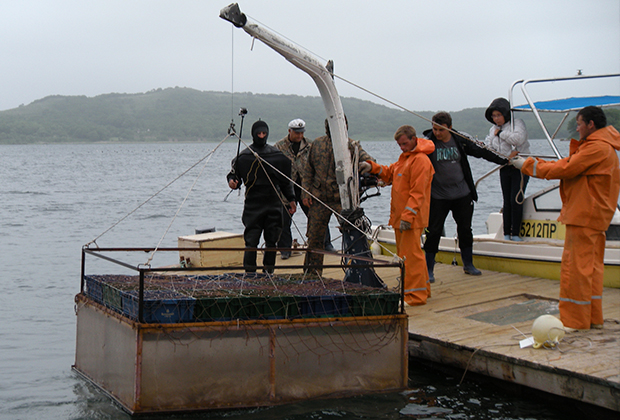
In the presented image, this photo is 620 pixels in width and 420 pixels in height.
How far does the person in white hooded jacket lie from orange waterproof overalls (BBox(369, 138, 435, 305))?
1.50 metres

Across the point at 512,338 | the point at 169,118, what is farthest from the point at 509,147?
the point at 169,118

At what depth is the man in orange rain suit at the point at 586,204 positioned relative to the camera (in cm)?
601

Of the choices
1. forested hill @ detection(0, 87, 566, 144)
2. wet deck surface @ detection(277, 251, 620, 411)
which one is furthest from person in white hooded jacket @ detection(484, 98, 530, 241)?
forested hill @ detection(0, 87, 566, 144)

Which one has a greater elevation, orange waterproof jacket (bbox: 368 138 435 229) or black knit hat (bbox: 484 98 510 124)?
black knit hat (bbox: 484 98 510 124)

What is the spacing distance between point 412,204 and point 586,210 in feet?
5.93

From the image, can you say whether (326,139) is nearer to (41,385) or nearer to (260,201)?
(260,201)

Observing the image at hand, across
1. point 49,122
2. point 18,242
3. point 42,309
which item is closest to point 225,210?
point 18,242

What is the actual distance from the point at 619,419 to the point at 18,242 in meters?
17.7

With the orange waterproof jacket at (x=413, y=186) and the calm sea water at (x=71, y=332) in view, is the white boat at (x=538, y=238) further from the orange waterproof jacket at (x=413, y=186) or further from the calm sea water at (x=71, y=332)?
the calm sea water at (x=71, y=332)

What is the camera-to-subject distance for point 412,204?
731cm

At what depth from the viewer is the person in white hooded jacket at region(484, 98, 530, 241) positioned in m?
8.64

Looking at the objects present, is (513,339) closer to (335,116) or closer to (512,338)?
(512,338)

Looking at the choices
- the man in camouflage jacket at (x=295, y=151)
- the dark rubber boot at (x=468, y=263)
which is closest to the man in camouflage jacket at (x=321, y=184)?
the man in camouflage jacket at (x=295, y=151)

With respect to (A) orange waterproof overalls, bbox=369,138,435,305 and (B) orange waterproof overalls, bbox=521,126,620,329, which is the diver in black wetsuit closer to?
(A) orange waterproof overalls, bbox=369,138,435,305
